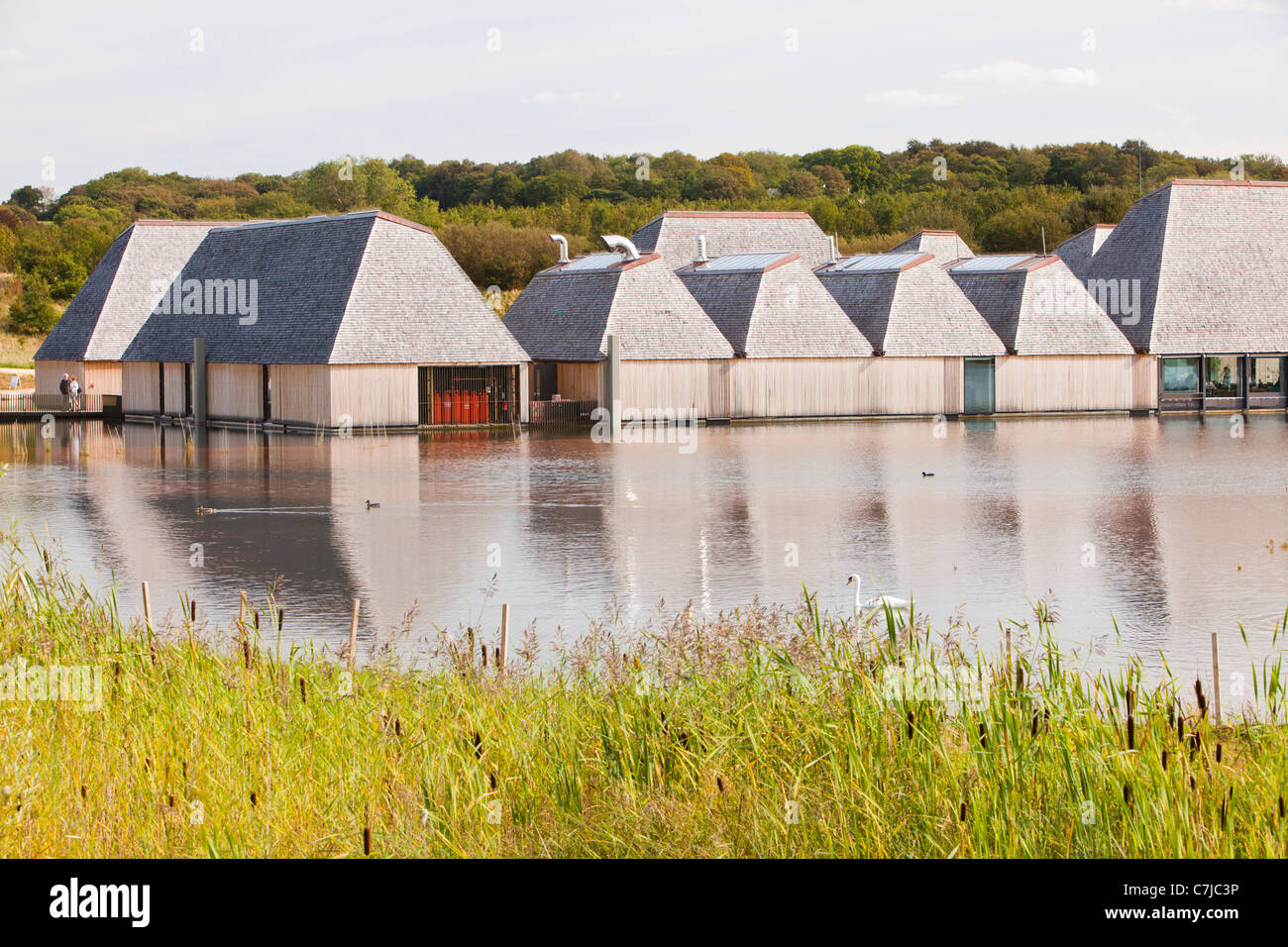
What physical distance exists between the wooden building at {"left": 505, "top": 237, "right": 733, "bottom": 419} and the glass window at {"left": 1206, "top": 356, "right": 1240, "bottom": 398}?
56.6ft

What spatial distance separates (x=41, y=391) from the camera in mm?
52375

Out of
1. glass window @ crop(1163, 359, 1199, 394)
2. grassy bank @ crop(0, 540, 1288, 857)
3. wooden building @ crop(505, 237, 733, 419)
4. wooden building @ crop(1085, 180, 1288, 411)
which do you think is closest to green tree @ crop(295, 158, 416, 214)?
wooden building @ crop(505, 237, 733, 419)

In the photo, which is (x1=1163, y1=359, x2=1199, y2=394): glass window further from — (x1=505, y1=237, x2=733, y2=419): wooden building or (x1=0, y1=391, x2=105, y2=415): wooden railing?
(x1=0, y1=391, x2=105, y2=415): wooden railing

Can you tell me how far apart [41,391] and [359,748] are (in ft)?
162

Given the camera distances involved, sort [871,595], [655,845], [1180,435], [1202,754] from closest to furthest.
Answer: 1. [655,845]
2. [1202,754]
3. [871,595]
4. [1180,435]

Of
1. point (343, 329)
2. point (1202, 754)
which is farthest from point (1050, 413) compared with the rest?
point (1202, 754)

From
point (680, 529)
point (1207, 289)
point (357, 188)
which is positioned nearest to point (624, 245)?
point (1207, 289)

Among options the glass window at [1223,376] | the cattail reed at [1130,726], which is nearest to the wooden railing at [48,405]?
the glass window at [1223,376]

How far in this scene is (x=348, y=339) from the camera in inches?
1540

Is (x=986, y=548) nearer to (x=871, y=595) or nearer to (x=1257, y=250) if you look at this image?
(x=871, y=595)

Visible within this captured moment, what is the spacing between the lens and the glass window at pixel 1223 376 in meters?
49.2

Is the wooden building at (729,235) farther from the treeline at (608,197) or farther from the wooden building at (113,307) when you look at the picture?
the wooden building at (113,307)

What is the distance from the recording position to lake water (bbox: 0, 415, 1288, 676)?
14320 millimetres

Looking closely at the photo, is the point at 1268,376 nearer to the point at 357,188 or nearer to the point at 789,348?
the point at 789,348
